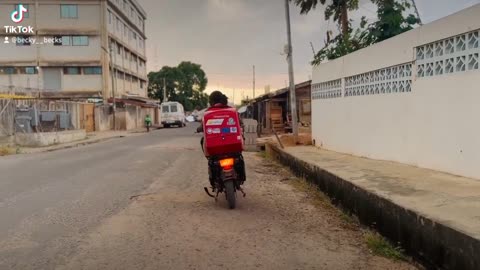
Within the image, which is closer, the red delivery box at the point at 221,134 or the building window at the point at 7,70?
the red delivery box at the point at 221,134

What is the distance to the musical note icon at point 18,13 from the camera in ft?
156

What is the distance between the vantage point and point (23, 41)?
157 feet

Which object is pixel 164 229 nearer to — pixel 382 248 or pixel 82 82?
pixel 382 248

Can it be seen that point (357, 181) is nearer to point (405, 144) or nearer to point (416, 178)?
point (416, 178)

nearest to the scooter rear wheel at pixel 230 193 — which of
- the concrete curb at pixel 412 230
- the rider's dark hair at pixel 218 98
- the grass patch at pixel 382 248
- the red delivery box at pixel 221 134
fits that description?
the red delivery box at pixel 221 134

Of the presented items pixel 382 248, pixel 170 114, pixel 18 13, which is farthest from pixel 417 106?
pixel 18 13

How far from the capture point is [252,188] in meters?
9.88

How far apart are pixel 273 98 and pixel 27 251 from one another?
27.3 metres

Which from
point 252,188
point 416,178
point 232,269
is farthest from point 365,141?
point 232,269

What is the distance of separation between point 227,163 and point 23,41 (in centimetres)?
4626

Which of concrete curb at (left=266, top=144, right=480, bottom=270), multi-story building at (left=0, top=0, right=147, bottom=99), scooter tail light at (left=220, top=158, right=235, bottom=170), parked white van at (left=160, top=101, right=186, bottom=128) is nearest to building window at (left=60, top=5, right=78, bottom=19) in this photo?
multi-story building at (left=0, top=0, right=147, bottom=99)

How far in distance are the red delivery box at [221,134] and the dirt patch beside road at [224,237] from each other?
928mm

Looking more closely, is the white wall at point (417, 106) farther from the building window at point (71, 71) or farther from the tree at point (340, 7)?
the building window at point (71, 71)

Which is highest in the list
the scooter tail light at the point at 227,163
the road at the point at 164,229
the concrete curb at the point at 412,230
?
the scooter tail light at the point at 227,163
